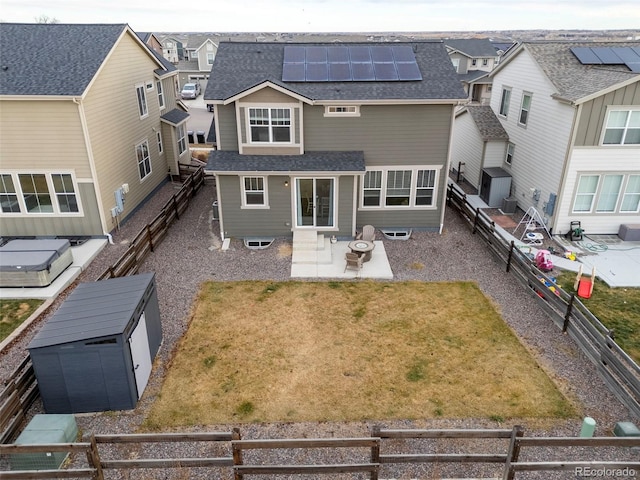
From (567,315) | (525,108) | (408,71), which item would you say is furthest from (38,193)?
(525,108)

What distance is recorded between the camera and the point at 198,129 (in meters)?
39.2

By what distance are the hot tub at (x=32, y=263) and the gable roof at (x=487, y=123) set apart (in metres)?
19.9

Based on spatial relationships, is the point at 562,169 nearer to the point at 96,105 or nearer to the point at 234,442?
the point at 234,442

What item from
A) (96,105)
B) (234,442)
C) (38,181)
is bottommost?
(234,442)

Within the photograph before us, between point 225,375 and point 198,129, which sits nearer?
point 225,375

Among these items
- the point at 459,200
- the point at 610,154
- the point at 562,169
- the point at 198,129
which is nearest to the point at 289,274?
the point at 459,200

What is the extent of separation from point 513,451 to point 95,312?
899 cm

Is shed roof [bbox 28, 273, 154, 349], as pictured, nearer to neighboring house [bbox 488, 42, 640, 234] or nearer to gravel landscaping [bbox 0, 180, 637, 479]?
gravel landscaping [bbox 0, 180, 637, 479]

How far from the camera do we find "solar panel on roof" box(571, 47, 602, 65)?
19.6 metres

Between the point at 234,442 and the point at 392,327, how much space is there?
6662 millimetres

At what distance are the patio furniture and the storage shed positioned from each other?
8286 millimetres

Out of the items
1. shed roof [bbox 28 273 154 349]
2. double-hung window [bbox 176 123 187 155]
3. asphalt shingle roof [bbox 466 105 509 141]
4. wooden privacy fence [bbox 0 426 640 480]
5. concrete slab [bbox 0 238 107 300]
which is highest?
asphalt shingle roof [bbox 466 105 509 141]

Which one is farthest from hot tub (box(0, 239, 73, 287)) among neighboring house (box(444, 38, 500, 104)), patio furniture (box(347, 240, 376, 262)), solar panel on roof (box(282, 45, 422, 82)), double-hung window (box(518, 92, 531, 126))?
neighboring house (box(444, 38, 500, 104))

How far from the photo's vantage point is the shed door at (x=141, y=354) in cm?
979
